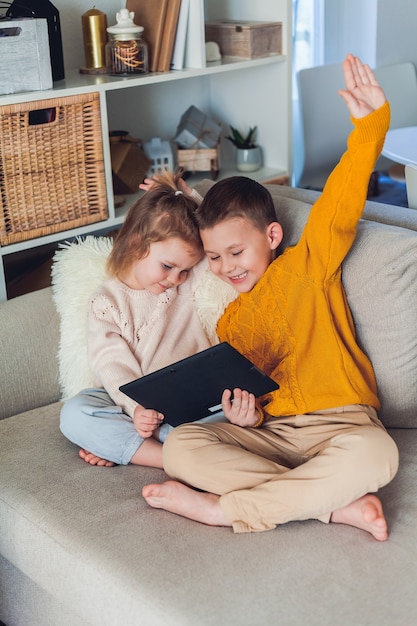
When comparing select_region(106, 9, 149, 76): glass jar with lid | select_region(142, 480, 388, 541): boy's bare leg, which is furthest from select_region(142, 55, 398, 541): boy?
select_region(106, 9, 149, 76): glass jar with lid

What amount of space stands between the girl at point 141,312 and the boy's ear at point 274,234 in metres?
0.15

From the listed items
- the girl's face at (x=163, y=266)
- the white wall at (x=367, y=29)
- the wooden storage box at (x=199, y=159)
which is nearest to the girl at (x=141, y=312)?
the girl's face at (x=163, y=266)


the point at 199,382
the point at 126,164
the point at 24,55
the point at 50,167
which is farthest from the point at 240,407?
the point at 126,164

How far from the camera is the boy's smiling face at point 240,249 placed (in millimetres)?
1594

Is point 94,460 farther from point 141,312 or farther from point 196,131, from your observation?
point 196,131

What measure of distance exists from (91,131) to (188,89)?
0.74m

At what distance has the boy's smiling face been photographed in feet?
5.23

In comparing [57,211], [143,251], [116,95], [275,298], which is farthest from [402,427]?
[116,95]

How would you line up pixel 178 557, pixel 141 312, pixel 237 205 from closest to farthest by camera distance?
pixel 178 557
pixel 237 205
pixel 141 312

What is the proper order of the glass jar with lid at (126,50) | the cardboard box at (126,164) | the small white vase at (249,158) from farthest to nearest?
1. the small white vase at (249,158)
2. the cardboard box at (126,164)
3. the glass jar with lid at (126,50)

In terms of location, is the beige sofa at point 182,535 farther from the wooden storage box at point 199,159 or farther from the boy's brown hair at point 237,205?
the wooden storage box at point 199,159

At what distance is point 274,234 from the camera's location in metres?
1.63

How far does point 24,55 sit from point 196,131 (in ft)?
2.45

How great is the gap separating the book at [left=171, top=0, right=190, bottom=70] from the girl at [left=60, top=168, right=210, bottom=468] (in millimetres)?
600
